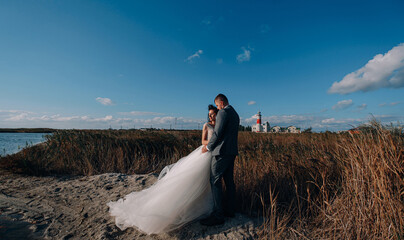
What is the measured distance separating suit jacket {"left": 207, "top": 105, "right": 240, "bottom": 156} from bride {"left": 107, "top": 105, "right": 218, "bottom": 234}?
0.87ft

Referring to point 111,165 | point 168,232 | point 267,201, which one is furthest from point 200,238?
A: point 111,165

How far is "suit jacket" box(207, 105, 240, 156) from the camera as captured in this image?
2.88 metres

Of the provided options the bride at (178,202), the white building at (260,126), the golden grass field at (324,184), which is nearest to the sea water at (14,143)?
the golden grass field at (324,184)

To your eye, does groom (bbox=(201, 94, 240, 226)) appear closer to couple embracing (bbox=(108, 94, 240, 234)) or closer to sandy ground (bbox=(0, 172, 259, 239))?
couple embracing (bbox=(108, 94, 240, 234))

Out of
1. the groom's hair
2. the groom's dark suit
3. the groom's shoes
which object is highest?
the groom's hair

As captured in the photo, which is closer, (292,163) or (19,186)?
(292,163)

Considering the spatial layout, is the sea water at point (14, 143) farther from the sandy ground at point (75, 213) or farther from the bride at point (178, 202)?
the bride at point (178, 202)

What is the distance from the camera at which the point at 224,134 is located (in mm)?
2955

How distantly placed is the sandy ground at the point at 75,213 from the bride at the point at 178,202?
0.16 metres

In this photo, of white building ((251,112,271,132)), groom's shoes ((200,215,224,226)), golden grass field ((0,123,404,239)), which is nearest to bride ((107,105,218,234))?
groom's shoes ((200,215,224,226))

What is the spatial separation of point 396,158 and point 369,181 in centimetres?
49

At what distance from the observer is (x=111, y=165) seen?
7.18 meters

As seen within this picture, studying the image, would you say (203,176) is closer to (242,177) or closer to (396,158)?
(242,177)

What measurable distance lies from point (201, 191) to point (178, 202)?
1.32 ft
